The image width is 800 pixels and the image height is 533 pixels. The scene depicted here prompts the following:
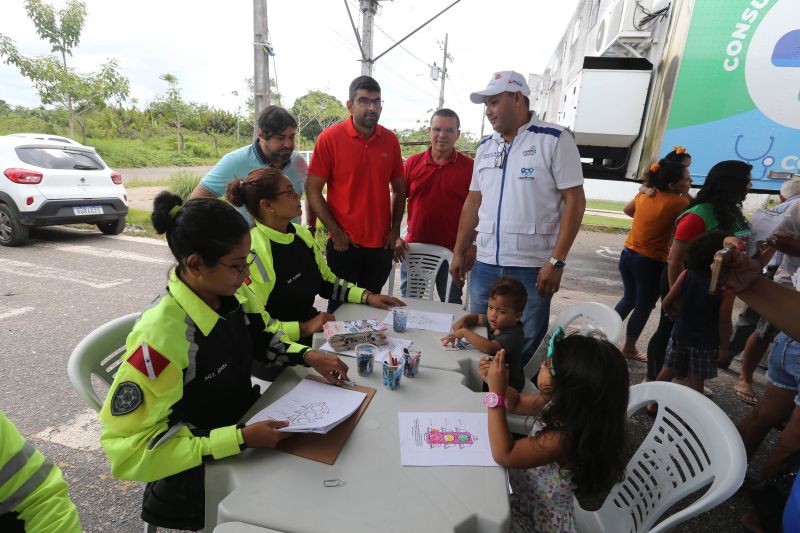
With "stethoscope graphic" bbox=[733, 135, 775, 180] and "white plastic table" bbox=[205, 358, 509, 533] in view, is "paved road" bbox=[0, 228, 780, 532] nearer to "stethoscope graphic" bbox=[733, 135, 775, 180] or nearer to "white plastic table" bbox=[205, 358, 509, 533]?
"white plastic table" bbox=[205, 358, 509, 533]

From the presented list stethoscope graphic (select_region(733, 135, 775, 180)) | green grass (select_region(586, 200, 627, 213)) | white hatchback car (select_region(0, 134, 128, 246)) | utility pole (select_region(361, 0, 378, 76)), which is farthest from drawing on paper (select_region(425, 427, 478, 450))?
green grass (select_region(586, 200, 627, 213))

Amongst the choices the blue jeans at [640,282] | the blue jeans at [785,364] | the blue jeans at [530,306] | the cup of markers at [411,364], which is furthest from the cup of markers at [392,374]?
the blue jeans at [640,282]

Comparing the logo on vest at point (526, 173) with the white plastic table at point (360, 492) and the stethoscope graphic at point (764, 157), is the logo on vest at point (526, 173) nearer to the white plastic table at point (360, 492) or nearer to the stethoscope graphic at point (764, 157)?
the white plastic table at point (360, 492)

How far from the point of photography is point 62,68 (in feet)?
49.4

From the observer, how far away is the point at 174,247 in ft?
4.19

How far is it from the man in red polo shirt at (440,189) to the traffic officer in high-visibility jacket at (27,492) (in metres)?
2.53

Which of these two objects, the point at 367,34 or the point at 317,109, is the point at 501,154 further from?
the point at 317,109

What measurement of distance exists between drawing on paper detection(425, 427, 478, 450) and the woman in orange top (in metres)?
2.77

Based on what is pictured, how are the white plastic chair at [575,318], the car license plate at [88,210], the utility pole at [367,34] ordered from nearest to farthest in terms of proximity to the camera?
the white plastic chair at [575,318] → the car license plate at [88,210] → the utility pole at [367,34]

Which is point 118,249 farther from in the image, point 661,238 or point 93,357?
point 661,238

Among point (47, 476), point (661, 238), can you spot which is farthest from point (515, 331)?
point (661, 238)

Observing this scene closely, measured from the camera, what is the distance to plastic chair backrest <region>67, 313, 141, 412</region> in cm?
138

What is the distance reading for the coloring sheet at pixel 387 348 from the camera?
5.75 ft

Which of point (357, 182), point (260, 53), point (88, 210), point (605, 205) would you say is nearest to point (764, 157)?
point (357, 182)
